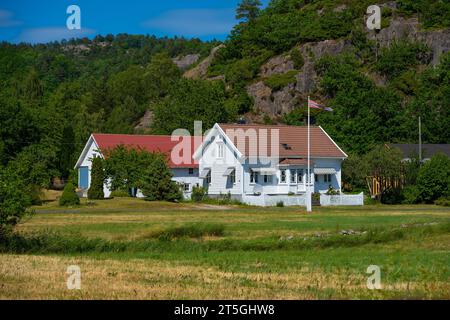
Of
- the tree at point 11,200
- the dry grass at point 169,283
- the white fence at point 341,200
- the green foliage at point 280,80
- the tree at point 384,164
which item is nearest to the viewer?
the dry grass at point 169,283

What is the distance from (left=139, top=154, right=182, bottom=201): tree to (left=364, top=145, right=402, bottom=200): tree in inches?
733

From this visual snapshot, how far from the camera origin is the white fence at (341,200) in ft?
211

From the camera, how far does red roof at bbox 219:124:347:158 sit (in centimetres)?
7075

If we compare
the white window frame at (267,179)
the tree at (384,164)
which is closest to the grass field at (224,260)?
the white window frame at (267,179)

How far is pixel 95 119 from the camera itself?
112 m

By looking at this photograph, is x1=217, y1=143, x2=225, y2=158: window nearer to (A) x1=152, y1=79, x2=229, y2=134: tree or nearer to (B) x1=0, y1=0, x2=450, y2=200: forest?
(B) x1=0, y1=0, x2=450, y2=200: forest

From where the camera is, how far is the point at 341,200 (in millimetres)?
64875

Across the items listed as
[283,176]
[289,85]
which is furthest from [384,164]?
[289,85]

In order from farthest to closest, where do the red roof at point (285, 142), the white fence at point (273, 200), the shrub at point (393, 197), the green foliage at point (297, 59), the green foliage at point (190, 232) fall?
the green foliage at point (297, 59), the red roof at point (285, 142), the shrub at point (393, 197), the white fence at point (273, 200), the green foliage at point (190, 232)

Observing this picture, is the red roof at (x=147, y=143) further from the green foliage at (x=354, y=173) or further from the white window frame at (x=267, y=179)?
the green foliage at (x=354, y=173)

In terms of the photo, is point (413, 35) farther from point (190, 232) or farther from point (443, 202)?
point (190, 232)

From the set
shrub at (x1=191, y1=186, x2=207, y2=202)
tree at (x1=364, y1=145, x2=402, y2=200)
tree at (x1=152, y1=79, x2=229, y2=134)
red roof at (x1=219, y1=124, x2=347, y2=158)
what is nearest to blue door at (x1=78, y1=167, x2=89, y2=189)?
red roof at (x1=219, y1=124, x2=347, y2=158)

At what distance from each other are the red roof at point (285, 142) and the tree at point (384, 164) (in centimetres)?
343
